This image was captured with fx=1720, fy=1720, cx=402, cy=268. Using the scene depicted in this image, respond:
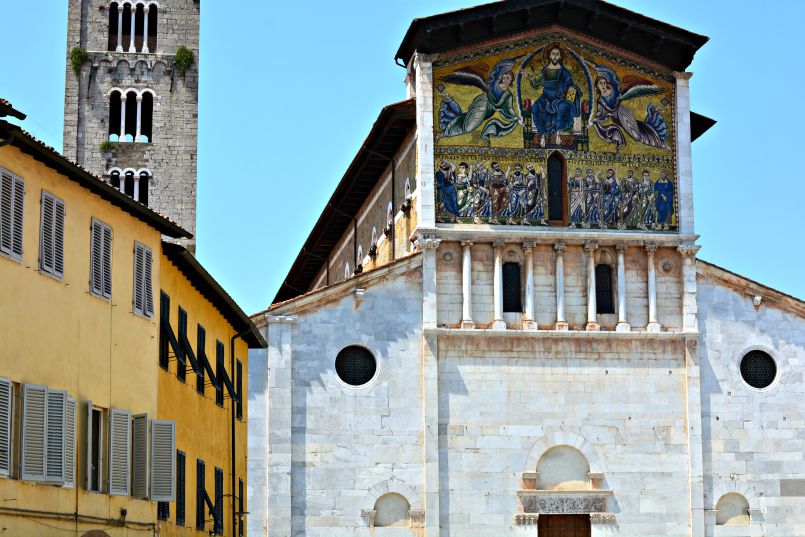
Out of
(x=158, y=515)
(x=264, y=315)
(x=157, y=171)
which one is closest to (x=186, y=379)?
(x=158, y=515)

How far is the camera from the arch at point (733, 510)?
136ft

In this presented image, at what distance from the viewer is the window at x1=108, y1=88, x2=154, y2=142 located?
6097cm

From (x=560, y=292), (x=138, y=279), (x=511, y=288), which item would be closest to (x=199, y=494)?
(x=138, y=279)

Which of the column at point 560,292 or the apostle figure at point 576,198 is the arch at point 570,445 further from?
the apostle figure at point 576,198

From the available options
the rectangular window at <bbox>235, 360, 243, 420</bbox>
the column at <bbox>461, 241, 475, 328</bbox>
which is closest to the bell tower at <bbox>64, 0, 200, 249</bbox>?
the column at <bbox>461, 241, 475, 328</bbox>

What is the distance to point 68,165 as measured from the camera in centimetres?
2070

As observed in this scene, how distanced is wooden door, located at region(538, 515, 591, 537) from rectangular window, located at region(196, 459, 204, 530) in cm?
1399

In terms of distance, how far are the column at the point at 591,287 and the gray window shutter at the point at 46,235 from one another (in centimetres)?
2262

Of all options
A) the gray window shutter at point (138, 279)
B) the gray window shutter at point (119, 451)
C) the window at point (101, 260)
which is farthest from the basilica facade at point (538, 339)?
the window at point (101, 260)

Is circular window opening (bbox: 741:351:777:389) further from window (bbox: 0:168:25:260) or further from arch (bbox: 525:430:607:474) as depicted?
window (bbox: 0:168:25:260)

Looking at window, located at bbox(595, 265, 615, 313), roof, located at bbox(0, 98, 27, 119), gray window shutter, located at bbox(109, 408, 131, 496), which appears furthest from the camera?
window, located at bbox(595, 265, 615, 313)

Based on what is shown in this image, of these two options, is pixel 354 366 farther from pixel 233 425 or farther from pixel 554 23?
pixel 554 23

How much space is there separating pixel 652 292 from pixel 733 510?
5619mm

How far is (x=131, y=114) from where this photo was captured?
61.2 metres
